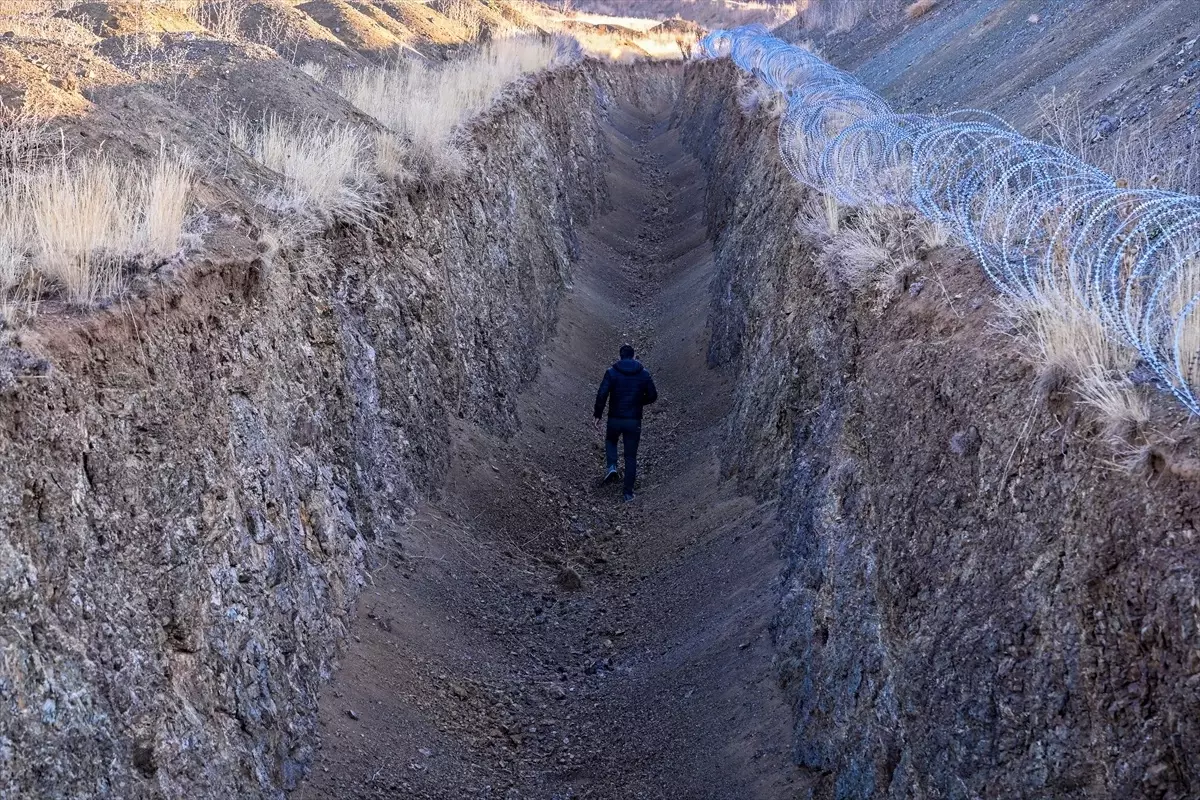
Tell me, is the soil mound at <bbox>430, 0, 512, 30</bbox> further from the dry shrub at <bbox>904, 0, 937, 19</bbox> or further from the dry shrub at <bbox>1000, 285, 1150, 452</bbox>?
the dry shrub at <bbox>1000, 285, 1150, 452</bbox>

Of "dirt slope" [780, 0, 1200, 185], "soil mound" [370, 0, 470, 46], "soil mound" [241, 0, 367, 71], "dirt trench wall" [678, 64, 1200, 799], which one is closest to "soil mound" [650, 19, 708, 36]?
"dirt slope" [780, 0, 1200, 185]

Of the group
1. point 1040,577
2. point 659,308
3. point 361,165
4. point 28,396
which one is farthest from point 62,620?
point 659,308

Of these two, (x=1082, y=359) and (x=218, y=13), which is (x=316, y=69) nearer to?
(x=218, y=13)

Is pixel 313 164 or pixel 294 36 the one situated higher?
pixel 313 164

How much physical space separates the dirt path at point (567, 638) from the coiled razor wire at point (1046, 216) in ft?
9.67

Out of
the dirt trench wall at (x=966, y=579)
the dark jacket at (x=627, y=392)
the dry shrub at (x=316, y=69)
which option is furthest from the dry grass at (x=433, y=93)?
the dirt trench wall at (x=966, y=579)

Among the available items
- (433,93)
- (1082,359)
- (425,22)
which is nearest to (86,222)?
(1082,359)

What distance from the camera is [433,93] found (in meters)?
16.1

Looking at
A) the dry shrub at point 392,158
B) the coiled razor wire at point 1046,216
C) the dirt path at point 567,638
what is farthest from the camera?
the dry shrub at point 392,158

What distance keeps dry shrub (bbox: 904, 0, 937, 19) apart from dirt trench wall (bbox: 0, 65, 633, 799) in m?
27.6

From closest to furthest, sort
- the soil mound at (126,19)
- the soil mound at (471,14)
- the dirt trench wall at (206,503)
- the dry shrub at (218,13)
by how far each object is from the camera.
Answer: the dirt trench wall at (206,503), the soil mound at (126,19), the dry shrub at (218,13), the soil mound at (471,14)

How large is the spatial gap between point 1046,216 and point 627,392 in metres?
5.71

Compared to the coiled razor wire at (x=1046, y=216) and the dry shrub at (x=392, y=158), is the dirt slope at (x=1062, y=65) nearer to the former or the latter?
the coiled razor wire at (x=1046, y=216)

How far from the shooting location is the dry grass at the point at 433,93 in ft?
43.8
